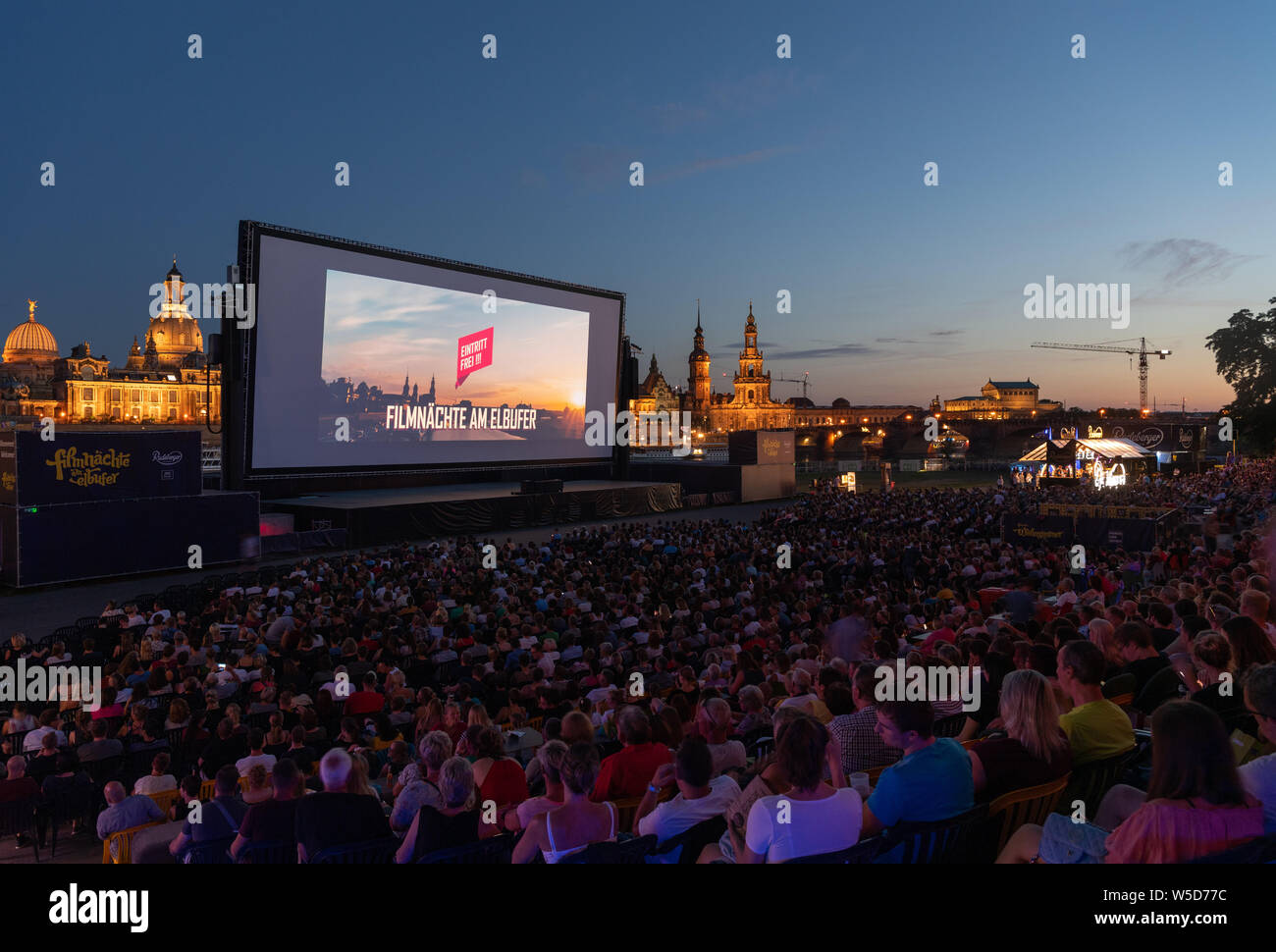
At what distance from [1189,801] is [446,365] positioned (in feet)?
88.5

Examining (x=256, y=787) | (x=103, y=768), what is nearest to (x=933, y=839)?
(x=256, y=787)

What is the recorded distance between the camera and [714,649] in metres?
8.24

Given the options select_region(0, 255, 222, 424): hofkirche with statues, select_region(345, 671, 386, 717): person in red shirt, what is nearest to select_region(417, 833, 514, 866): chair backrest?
select_region(345, 671, 386, 717): person in red shirt

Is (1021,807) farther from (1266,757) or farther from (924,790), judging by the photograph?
(1266,757)

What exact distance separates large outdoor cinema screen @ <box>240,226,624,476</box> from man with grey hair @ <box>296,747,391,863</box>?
2267 centimetres

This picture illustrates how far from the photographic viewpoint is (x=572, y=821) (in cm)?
326

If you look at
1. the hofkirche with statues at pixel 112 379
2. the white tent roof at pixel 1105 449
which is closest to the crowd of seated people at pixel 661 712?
the white tent roof at pixel 1105 449

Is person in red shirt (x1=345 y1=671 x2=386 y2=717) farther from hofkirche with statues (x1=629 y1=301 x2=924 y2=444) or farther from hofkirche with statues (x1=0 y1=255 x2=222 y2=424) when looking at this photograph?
hofkirche with statues (x1=629 y1=301 x2=924 y2=444)

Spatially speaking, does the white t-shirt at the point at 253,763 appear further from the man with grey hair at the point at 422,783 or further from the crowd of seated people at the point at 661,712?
the man with grey hair at the point at 422,783

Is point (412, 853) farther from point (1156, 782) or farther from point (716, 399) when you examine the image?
point (716, 399)

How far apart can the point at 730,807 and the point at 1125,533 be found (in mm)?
20127

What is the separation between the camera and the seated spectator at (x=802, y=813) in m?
2.88
